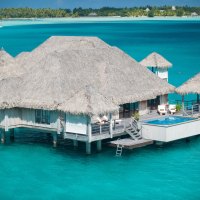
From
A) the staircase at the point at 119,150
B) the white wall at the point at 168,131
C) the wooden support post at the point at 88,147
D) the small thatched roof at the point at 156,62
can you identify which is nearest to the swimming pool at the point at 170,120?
the white wall at the point at 168,131

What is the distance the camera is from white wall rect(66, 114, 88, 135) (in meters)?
33.9

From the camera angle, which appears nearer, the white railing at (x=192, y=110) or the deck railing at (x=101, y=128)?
the deck railing at (x=101, y=128)

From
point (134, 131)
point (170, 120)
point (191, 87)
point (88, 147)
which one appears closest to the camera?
point (88, 147)

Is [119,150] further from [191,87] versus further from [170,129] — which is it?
[191,87]

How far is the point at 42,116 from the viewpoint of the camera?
36719 millimetres

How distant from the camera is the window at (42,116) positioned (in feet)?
120

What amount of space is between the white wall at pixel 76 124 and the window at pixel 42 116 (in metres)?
2.19

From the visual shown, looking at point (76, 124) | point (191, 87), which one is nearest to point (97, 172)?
point (76, 124)

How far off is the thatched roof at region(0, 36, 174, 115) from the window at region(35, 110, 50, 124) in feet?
3.00

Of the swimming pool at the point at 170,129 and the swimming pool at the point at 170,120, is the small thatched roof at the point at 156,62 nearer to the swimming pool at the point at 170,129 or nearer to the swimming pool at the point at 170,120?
the swimming pool at the point at 170,120

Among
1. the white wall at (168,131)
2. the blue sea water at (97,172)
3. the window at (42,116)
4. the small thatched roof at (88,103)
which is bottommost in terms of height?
the blue sea water at (97,172)

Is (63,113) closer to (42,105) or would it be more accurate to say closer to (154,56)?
(42,105)

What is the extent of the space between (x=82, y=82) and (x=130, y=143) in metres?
4.91

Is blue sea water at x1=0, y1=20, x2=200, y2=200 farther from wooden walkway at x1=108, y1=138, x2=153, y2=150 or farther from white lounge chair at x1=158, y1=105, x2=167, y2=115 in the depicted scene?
white lounge chair at x1=158, y1=105, x2=167, y2=115
